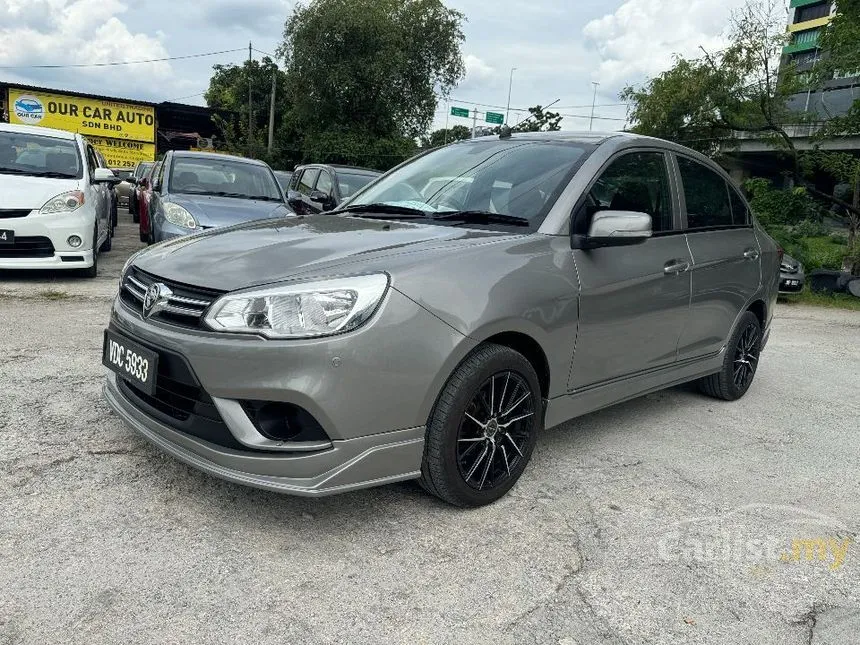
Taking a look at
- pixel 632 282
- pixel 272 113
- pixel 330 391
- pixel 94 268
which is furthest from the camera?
pixel 272 113

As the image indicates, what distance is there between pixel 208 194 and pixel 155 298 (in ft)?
19.3

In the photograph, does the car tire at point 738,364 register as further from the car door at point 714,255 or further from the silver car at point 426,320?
the silver car at point 426,320

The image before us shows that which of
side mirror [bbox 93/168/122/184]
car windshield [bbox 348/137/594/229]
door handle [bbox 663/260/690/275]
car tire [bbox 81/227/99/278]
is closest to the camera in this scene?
car windshield [bbox 348/137/594/229]

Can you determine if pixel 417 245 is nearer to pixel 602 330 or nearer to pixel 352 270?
pixel 352 270

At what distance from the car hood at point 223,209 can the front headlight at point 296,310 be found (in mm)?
5104

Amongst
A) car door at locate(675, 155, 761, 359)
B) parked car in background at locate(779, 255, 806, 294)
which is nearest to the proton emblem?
car door at locate(675, 155, 761, 359)

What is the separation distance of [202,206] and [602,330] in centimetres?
553

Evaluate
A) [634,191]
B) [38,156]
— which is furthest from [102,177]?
[634,191]

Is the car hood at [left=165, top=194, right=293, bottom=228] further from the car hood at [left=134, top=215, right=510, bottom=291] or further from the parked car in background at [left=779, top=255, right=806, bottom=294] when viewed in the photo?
the parked car in background at [left=779, top=255, right=806, bottom=294]

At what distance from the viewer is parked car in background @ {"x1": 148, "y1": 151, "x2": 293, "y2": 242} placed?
7.43 m

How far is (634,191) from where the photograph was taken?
3744 mm

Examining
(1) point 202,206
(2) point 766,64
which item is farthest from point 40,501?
(2) point 766,64

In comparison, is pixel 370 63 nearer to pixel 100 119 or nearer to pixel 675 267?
pixel 100 119

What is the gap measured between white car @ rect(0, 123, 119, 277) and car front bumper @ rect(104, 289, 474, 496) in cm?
550
